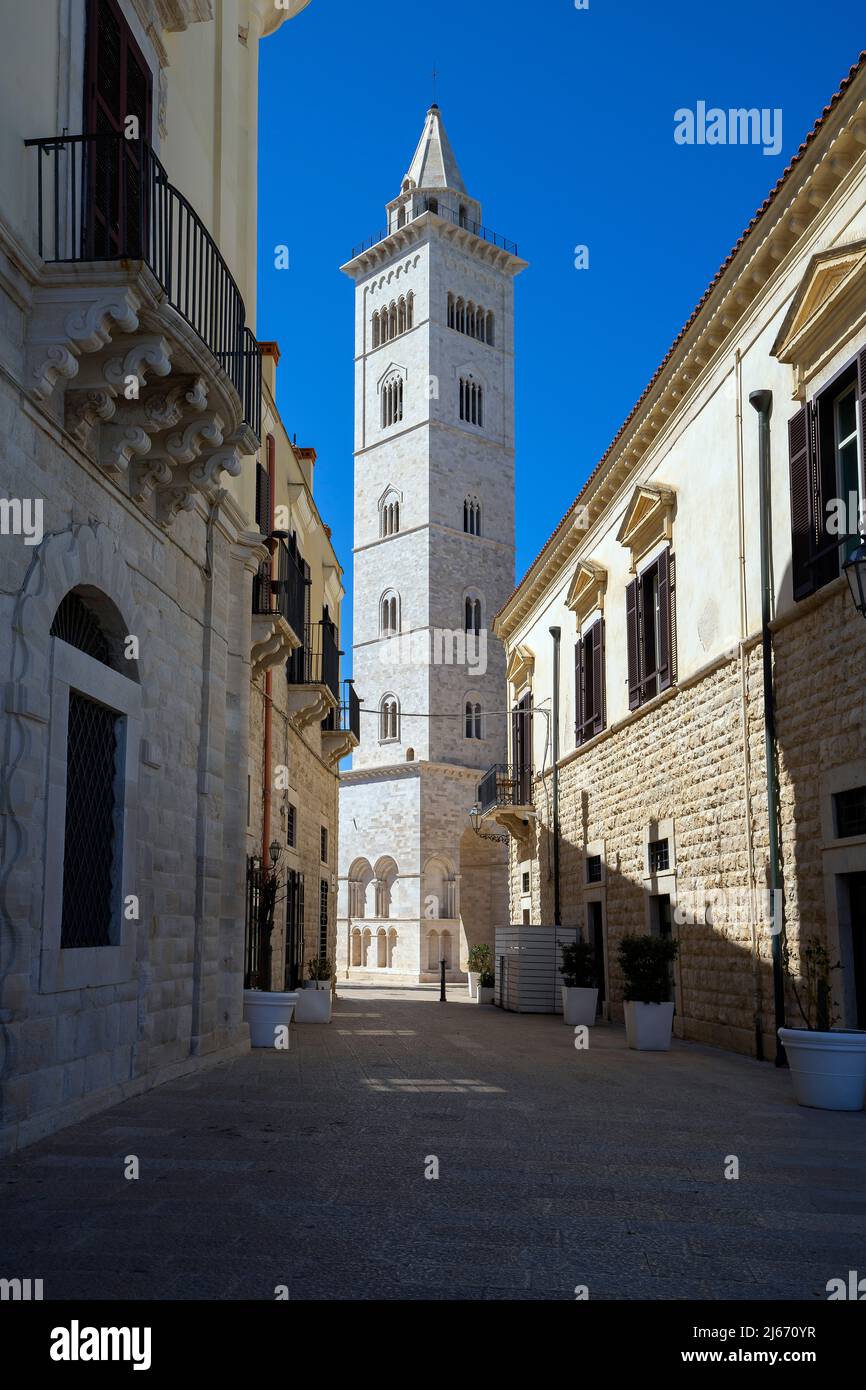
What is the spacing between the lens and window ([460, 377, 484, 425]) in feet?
190

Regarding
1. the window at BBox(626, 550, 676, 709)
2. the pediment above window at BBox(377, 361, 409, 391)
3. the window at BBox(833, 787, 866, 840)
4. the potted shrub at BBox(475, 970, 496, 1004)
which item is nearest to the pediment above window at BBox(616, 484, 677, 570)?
the window at BBox(626, 550, 676, 709)

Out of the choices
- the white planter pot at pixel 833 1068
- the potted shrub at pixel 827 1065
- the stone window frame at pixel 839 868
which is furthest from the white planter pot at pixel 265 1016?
the white planter pot at pixel 833 1068

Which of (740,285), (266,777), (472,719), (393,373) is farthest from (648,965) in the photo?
(393,373)

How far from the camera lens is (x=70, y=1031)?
7.86m

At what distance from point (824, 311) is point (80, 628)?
7350mm

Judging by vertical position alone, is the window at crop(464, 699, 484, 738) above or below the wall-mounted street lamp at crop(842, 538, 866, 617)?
Result: above

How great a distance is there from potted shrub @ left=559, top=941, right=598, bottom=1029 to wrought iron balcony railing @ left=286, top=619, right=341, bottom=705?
18.1 ft

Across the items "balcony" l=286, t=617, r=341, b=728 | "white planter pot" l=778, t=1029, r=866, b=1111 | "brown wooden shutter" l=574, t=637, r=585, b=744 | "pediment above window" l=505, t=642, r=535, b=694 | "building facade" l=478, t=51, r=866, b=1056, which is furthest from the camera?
"pediment above window" l=505, t=642, r=535, b=694

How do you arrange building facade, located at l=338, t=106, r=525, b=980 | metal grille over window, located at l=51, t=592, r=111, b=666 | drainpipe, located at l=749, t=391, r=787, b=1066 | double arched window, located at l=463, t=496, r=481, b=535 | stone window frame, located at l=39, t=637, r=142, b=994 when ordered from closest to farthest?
stone window frame, located at l=39, t=637, r=142, b=994, metal grille over window, located at l=51, t=592, r=111, b=666, drainpipe, located at l=749, t=391, r=787, b=1066, building facade, located at l=338, t=106, r=525, b=980, double arched window, located at l=463, t=496, r=481, b=535

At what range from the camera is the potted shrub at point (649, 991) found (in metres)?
14.1

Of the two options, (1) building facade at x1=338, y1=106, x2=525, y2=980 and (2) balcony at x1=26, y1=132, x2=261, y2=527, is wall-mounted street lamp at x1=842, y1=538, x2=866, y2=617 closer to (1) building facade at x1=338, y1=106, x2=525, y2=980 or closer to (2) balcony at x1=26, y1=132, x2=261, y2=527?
(2) balcony at x1=26, y1=132, x2=261, y2=527

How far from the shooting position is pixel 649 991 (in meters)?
14.2

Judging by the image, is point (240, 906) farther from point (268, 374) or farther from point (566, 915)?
point (566, 915)

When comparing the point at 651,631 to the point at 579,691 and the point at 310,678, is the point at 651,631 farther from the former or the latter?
the point at 310,678
